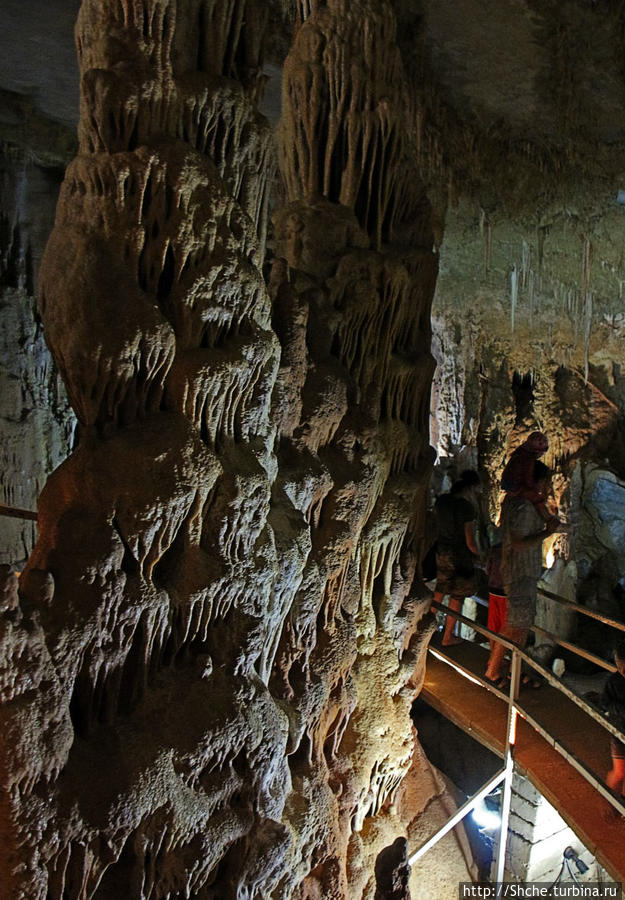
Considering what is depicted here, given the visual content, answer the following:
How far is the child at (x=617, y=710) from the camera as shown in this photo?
150 inches

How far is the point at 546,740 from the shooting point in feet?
15.1

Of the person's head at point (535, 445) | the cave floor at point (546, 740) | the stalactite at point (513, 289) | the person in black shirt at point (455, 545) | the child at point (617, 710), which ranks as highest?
the stalactite at point (513, 289)

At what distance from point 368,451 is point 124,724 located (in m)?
2.03

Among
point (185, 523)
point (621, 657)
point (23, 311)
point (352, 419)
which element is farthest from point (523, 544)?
point (23, 311)

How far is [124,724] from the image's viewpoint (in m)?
2.71

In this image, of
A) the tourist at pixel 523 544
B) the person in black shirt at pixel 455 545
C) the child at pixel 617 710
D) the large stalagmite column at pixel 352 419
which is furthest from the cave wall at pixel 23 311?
the child at pixel 617 710

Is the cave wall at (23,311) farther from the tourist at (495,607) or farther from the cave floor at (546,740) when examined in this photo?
the tourist at (495,607)

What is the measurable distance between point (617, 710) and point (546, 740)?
80 cm

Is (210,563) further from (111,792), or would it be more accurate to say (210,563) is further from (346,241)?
(346,241)

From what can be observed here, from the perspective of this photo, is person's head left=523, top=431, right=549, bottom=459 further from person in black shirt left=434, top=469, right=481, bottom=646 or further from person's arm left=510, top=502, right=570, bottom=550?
person in black shirt left=434, top=469, right=481, bottom=646

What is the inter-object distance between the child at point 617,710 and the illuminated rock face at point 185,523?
4.39ft

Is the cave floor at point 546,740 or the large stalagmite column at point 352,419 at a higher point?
the large stalagmite column at point 352,419

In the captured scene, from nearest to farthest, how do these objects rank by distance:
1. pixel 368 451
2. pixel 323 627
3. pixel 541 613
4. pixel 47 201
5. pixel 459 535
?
pixel 323 627 < pixel 368 451 < pixel 459 535 < pixel 47 201 < pixel 541 613

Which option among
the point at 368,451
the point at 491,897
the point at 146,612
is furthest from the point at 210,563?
the point at 491,897
